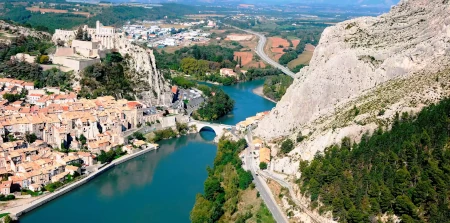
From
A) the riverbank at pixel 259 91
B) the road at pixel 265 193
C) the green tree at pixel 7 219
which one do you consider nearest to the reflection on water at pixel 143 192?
the green tree at pixel 7 219

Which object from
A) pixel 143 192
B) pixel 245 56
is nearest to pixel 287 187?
pixel 143 192

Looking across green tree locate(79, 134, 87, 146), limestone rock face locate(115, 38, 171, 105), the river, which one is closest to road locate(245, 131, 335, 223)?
the river

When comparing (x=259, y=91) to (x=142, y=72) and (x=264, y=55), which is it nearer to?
(x=142, y=72)

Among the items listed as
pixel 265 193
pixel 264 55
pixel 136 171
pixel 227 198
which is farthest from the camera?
pixel 264 55

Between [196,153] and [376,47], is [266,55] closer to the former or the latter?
[196,153]

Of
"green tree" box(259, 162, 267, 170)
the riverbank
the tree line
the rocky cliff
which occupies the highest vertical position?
the rocky cliff

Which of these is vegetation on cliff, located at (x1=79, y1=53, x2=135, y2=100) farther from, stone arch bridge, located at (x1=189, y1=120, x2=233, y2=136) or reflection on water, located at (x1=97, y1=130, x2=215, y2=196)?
reflection on water, located at (x1=97, y1=130, x2=215, y2=196)

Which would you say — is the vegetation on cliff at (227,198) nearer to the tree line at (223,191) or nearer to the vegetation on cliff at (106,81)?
the tree line at (223,191)
